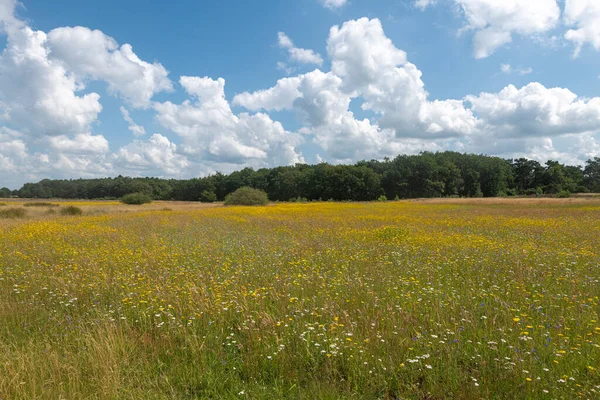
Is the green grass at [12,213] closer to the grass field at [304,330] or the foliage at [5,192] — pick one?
the grass field at [304,330]

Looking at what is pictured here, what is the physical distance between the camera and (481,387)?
10.8 ft

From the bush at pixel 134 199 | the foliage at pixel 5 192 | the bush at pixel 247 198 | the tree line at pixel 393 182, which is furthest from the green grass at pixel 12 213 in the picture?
the foliage at pixel 5 192

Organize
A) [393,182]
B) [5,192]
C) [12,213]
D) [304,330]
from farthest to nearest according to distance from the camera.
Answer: [5,192], [393,182], [12,213], [304,330]

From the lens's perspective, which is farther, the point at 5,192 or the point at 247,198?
the point at 5,192

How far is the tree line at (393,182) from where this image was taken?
9850 cm

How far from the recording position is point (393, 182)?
101m

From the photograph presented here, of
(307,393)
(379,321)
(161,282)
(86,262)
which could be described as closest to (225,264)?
(161,282)

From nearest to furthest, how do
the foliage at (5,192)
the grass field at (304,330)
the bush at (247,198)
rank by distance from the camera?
the grass field at (304,330) < the bush at (247,198) < the foliage at (5,192)

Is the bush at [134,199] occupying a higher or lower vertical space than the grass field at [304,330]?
higher

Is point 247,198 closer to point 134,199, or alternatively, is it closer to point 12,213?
point 134,199

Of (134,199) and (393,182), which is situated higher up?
(393,182)

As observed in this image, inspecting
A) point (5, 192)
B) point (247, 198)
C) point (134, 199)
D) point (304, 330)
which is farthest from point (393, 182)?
point (5, 192)

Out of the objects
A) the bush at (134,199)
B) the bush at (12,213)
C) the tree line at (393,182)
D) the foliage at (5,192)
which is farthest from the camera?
the foliage at (5,192)

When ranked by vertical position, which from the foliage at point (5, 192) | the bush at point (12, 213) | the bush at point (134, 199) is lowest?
the bush at point (12, 213)
